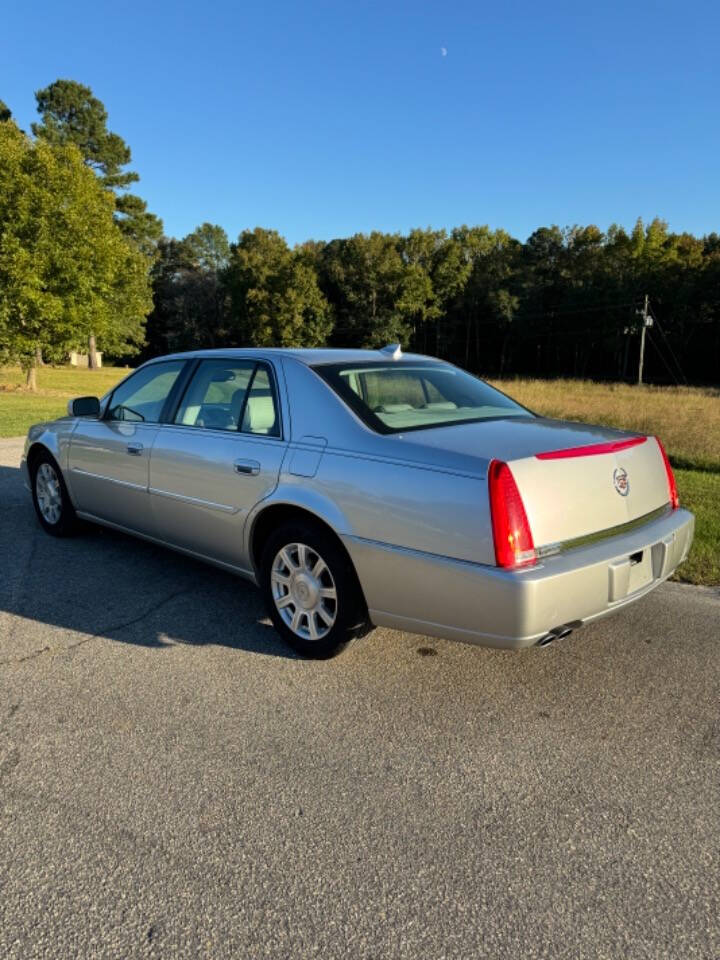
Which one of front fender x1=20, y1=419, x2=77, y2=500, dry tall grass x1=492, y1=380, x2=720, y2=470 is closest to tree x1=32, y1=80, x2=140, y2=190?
dry tall grass x1=492, y1=380, x2=720, y2=470

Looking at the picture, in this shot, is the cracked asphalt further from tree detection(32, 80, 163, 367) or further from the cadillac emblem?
tree detection(32, 80, 163, 367)

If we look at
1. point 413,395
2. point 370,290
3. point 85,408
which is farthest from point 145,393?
point 370,290

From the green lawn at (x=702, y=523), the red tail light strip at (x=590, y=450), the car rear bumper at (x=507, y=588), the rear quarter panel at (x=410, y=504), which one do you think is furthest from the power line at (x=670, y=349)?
the rear quarter panel at (x=410, y=504)

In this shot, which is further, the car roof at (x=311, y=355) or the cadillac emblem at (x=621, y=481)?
the car roof at (x=311, y=355)

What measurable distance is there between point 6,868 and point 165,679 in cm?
129

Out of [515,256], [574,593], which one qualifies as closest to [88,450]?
→ [574,593]

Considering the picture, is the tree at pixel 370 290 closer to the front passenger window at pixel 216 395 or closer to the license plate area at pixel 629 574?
the front passenger window at pixel 216 395

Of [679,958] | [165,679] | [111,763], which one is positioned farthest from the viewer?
[165,679]

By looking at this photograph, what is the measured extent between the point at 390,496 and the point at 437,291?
238 feet

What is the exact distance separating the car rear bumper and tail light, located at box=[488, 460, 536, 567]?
0.19ft

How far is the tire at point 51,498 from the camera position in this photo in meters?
5.79

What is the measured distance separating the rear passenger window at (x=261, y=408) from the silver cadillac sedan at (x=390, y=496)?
0.01 metres

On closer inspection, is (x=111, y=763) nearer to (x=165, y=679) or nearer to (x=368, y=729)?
(x=165, y=679)

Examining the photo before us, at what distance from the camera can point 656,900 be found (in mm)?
Answer: 2062
